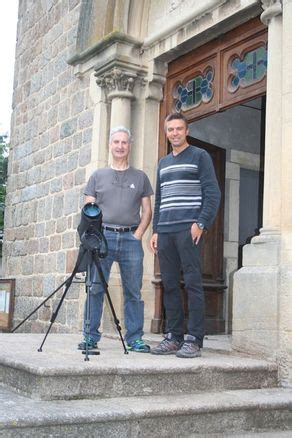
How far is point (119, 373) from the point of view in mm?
3609

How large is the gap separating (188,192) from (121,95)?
234 centimetres

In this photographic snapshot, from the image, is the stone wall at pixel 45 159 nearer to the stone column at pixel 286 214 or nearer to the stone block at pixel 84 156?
the stone block at pixel 84 156

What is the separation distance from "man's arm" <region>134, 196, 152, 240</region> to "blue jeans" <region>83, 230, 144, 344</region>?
5 centimetres

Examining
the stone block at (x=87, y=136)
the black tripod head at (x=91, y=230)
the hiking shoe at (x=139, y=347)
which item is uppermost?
the stone block at (x=87, y=136)

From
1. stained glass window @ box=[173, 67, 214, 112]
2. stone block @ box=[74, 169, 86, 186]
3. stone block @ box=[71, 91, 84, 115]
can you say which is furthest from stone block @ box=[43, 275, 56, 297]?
stained glass window @ box=[173, 67, 214, 112]

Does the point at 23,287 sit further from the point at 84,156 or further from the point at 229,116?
the point at 229,116

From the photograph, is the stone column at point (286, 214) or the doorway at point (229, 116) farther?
the doorway at point (229, 116)

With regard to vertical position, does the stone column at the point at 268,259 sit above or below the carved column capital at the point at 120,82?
below

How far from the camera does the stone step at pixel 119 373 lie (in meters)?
3.43

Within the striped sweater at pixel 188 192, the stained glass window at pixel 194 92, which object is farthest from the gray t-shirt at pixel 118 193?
the stained glass window at pixel 194 92

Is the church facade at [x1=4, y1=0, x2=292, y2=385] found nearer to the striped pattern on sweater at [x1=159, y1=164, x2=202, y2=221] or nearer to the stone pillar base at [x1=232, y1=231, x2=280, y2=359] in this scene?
the stone pillar base at [x1=232, y1=231, x2=280, y2=359]

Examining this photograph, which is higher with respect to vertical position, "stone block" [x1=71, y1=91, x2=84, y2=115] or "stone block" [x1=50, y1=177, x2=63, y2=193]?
"stone block" [x1=71, y1=91, x2=84, y2=115]

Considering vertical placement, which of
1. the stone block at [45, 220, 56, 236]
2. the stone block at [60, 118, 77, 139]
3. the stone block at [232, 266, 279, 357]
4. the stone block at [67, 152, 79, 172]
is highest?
the stone block at [60, 118, 77, 139]

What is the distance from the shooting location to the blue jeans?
462cm
